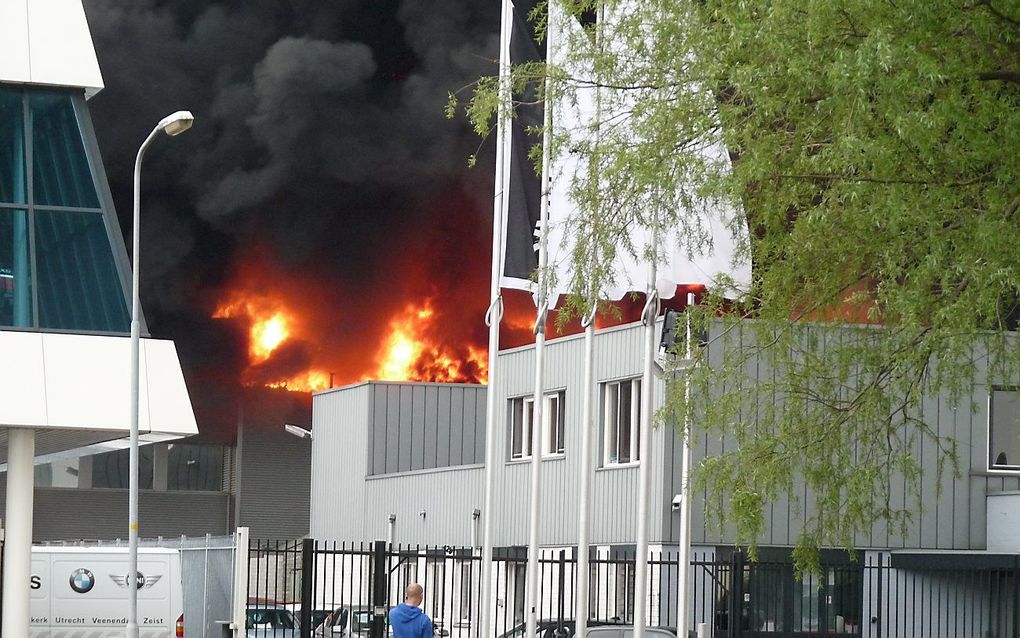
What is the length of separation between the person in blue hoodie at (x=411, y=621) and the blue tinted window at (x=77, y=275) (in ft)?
29.0

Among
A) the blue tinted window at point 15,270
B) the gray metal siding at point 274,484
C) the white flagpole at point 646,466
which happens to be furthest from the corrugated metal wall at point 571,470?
the gray metal siding at point 274,484

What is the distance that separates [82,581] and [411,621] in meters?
12.8

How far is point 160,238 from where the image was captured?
243ft

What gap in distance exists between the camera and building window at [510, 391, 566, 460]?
1406 inches

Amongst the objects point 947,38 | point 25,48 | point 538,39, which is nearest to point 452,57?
point 25,48

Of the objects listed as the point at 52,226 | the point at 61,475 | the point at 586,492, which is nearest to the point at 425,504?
the point at 52,226

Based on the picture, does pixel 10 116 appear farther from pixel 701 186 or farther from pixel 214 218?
pixel 214 218

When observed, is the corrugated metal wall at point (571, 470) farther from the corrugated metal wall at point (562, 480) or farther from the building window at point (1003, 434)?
the building window at point (1003, 434)

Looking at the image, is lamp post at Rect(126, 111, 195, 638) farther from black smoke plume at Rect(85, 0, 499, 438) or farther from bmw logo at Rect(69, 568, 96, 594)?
black smoke plume at Rect(85, 0, 499, 438)

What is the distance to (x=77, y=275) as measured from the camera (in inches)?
969

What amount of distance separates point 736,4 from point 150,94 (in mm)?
65251

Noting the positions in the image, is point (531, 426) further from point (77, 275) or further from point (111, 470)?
point (111, 470)

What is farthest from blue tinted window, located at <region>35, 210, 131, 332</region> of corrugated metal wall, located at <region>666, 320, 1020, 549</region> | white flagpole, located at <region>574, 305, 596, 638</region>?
corrugated metal wall, located at <region>666, 320, 1020, 549</region>

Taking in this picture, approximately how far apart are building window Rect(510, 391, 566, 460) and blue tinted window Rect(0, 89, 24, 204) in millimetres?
14793
